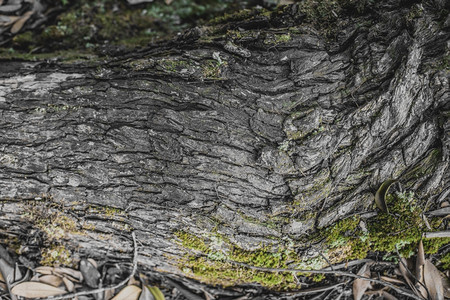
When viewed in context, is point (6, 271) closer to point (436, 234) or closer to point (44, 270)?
point (44, 270)

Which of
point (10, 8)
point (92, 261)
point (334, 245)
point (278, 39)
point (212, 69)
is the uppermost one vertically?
point (10, 8)

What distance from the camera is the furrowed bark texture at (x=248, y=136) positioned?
77.5 inches

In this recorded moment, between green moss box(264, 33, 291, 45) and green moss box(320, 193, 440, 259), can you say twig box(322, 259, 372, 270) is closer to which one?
green moss box(320, 193, 440, 259)

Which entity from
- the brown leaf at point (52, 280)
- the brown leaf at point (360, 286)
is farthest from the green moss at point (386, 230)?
the brown leaf at point (52, 280)

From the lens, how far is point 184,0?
10.2 feet

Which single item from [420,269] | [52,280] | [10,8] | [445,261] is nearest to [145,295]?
[52,280]

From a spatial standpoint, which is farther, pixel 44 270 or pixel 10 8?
pixel 10 8

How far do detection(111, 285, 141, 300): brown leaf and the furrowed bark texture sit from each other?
468 millimetres

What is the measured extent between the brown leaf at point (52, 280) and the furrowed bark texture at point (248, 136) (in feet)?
1.62

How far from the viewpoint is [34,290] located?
7.42 feet

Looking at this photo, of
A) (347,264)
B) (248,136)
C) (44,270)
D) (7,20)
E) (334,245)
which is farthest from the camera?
(7,20)

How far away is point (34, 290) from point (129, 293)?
65 cm

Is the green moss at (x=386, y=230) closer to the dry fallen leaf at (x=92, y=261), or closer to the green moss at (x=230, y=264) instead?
the green moss at (x=230, y=264)

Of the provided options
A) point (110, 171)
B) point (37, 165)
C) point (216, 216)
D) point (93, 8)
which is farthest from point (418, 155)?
point (93, 8)
